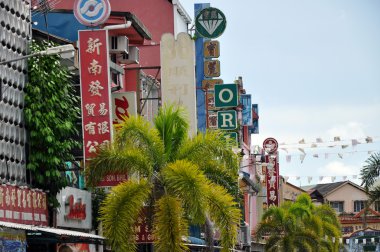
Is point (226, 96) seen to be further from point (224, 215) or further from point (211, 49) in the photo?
point (224, 215)

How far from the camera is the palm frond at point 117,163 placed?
35469 millimetres

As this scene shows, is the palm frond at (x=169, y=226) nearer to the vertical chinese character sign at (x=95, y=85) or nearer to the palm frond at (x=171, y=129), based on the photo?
the palm frond at (x=171, y=129)

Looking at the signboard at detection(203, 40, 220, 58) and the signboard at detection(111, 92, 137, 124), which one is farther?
the signboard at detection(203, 40, 220, 58)

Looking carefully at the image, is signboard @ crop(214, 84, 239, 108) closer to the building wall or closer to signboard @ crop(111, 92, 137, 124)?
signboard @ crop(111, 92, 137, 124)

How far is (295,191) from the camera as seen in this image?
12544cm

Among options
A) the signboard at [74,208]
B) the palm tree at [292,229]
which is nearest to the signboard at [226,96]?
the palm tree at [292,229]

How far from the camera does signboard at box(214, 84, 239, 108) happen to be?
62375mm

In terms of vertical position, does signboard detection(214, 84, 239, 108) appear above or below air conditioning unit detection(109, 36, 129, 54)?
below

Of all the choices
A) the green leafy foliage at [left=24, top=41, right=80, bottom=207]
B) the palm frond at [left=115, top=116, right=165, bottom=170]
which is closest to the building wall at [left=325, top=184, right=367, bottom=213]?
the green leafy foliage at [left=24, top=41, right=80, bottom=207]

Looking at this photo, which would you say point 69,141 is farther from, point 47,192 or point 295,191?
point 295,191

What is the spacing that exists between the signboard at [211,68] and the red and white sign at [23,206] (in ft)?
86.7

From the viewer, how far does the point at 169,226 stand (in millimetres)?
34094

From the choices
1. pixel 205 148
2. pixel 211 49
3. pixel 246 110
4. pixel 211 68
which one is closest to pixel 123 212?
pixel 205 148

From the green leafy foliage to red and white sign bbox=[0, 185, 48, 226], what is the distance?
2.54ft
